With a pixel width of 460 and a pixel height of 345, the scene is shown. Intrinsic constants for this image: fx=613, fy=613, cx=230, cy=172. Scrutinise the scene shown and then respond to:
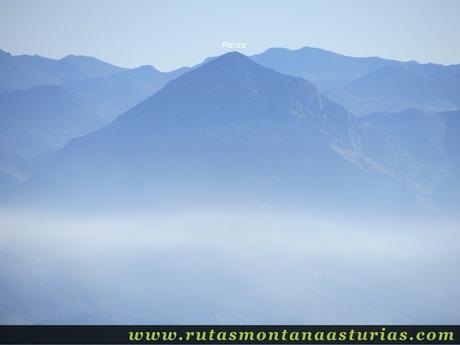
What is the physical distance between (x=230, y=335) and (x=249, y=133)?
102470 mm

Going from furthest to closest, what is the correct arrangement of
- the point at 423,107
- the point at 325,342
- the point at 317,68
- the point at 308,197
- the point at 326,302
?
the point at 308,197, the point at 423,107, the point at 317,68, the point at 326,302, the point at 325,342

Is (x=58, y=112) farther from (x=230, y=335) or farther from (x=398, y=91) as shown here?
(x=230, y=335)

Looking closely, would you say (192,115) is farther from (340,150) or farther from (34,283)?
(34,283)

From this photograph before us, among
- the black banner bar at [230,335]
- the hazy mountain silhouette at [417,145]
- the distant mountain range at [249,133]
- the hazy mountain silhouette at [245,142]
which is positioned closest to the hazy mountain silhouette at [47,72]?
the distant mountain range at [249,133]

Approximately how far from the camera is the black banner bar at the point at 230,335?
21312 millimetres

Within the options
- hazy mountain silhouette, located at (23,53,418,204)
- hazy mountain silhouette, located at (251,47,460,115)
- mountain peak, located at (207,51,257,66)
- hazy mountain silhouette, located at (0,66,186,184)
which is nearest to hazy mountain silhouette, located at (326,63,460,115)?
hazy mountain silhouette, located at (251,47,460,115)

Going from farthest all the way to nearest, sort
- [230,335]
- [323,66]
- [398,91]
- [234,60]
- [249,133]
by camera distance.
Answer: [234,60] < [249,133] < [398,91] < [323,66] < [230,335]

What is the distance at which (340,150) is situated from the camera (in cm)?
12188

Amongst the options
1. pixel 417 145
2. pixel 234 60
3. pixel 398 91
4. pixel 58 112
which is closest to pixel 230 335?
pixel 417 145

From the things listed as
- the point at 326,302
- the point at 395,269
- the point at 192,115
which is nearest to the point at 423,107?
the point at 395,269

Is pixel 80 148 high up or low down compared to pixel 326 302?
up

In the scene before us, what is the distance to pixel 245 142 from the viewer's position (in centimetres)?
12188

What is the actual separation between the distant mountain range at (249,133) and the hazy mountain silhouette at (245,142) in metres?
0.32

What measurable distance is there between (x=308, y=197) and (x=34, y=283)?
52478 mm
